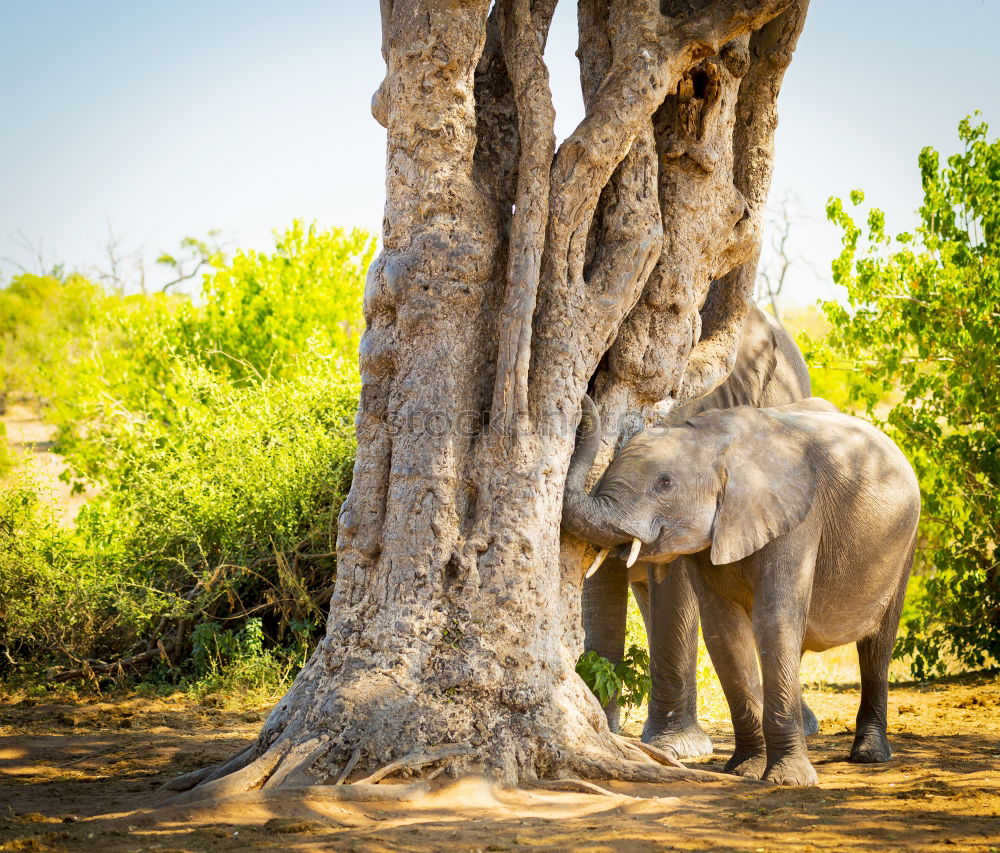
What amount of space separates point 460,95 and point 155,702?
5.39m

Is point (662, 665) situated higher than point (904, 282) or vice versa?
point (904, 282)

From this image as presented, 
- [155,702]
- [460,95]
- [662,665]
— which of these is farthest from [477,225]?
[155,702]

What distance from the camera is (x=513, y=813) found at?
4641mm

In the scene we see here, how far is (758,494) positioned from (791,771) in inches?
53.6

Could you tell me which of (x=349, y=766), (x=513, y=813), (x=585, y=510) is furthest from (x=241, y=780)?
(x=585, y=510)

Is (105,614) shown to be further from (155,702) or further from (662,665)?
(662,665)

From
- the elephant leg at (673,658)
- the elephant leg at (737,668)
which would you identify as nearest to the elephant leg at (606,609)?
the elephant leg at (673,658)

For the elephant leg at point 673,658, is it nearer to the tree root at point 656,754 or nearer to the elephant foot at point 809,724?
the elephant foot at point 809,724

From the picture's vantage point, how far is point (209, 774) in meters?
5.29

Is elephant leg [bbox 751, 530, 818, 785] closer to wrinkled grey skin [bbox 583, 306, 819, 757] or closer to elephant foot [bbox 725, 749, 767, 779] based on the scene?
elephant foot [bbox 725, 749, 767, 779]

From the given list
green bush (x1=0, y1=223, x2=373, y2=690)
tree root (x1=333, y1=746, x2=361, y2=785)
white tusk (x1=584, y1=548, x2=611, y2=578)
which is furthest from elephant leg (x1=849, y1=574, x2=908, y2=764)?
green bush (x1=0, y1=223, x2=373, y2=690)

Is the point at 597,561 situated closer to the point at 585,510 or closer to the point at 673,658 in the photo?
the point at 585,510

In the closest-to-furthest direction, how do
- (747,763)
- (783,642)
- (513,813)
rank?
(513,813) → (783,642) → (747,763)

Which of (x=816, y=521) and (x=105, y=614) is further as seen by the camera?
(x=105, y=614)
